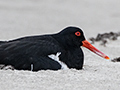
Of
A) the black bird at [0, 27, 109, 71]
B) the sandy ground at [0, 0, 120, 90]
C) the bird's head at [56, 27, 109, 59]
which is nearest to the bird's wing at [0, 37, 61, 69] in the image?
the black bird at [0, 27, 109, 71]

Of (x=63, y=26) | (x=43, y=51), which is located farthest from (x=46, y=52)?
(x=63, y=26)

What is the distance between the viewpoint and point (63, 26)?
35.7ft

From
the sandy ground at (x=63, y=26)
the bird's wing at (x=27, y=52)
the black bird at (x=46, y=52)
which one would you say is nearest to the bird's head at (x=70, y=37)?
the black bird at (x=46, y=52)

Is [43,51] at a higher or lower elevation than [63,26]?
lower

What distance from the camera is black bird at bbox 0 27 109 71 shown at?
4.66 metres

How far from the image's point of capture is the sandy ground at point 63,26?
396cm

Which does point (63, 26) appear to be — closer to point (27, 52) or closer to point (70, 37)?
point (70, 37)

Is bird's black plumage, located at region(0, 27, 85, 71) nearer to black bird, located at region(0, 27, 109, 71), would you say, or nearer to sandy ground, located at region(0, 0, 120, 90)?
black bird, located at region(0, 27, 109, 71)

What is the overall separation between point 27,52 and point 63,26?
6169 mm

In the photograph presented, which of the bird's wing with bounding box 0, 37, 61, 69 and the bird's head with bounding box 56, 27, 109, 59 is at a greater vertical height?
the bird's head with bounding box 56, 27, 109, 59

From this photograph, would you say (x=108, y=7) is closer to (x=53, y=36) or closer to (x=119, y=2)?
(x=119, y=2)

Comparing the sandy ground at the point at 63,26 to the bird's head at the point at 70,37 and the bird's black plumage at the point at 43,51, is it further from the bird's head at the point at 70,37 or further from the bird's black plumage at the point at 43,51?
the bird's head at the point at 70,37

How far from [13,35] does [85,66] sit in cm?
412

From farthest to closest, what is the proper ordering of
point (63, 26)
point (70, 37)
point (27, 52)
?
point (63, 26) → point (70, 37) → point (27, 52)
